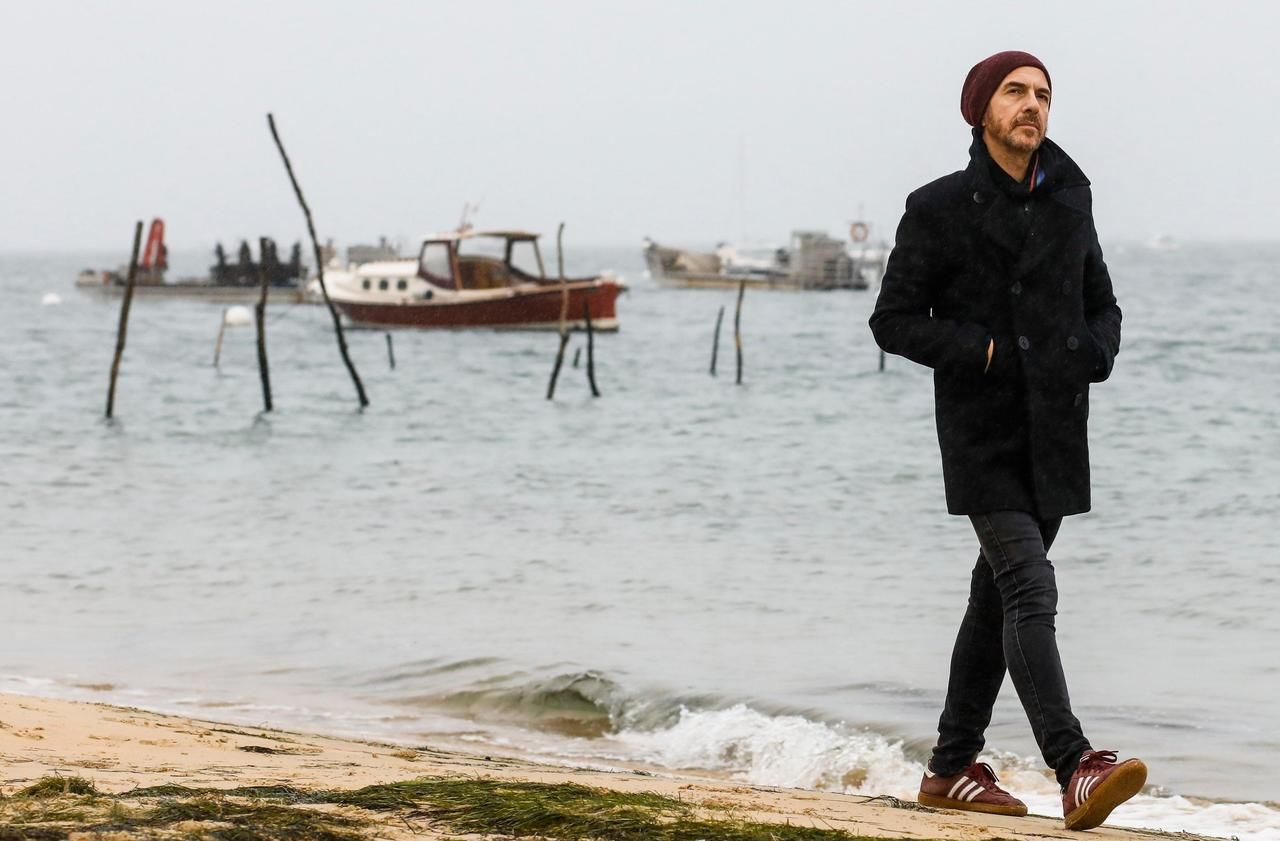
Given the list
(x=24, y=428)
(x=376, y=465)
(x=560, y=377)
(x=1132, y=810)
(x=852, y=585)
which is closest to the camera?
(x=1132, y=810)

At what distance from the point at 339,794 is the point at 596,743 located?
347cm

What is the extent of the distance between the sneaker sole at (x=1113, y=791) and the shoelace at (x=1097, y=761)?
0.04 m

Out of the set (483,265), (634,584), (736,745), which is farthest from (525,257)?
(736,745)

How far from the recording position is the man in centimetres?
368

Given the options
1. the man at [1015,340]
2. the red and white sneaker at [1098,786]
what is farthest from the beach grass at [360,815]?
the man at [1015,340]

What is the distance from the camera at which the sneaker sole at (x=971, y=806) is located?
4.07 meters

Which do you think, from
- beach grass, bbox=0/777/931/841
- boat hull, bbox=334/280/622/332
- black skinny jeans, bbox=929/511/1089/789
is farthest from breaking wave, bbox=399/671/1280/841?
boat hull, bbox=334/280/622/332

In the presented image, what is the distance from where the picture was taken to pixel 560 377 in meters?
32.9

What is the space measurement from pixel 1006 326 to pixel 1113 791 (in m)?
1.06

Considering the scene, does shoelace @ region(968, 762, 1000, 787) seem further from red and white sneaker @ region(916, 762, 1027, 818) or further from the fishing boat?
the fishing boat

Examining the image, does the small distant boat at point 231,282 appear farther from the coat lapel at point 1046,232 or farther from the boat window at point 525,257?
the coat lapel at point 1046,232

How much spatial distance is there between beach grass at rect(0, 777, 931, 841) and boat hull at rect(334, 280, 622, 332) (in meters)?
37.3

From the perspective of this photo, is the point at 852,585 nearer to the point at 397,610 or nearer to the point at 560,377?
the point at 397,610

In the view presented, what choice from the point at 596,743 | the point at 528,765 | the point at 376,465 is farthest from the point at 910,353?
the point at 376,465
